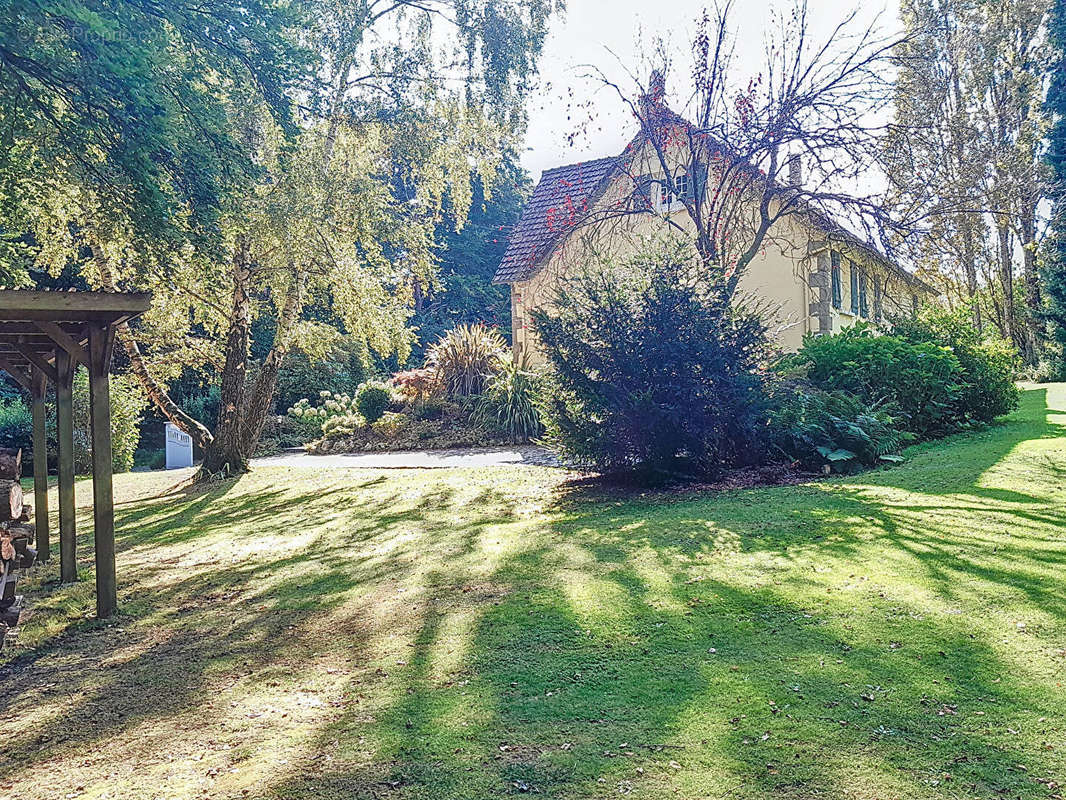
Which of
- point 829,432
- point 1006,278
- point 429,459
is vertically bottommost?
point 429,459

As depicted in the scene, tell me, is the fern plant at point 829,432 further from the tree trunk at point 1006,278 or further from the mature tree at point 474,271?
the mature tree at point 474,271

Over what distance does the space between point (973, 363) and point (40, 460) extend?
12.5 metres

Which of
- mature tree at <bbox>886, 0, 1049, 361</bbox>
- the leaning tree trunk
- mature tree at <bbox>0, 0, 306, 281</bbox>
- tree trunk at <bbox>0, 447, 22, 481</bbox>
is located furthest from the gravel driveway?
the leaning tree trunk

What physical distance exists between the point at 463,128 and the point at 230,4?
7.73 meters

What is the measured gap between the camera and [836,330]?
19094 millimetres

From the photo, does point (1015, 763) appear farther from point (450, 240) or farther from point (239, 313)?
point (450, 240)

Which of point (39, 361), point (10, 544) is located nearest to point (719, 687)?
point (10, 544)

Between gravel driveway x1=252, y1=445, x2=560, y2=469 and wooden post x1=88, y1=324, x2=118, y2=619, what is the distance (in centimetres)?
758

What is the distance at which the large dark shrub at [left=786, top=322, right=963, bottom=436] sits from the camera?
1147cm

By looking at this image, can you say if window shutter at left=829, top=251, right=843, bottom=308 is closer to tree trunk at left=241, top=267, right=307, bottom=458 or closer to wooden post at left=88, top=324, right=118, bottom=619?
tree trunk at left=241, top=267, right=307, bottom=458

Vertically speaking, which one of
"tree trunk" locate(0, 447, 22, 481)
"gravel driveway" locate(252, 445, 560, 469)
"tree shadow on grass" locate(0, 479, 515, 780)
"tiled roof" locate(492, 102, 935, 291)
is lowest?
"tree shadow on grass" locate(0, 479, 515, 780)

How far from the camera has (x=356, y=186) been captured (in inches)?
463

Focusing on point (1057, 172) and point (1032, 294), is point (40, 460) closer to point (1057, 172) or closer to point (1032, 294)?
point (1057, 172)

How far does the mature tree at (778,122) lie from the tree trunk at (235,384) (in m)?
5.99
